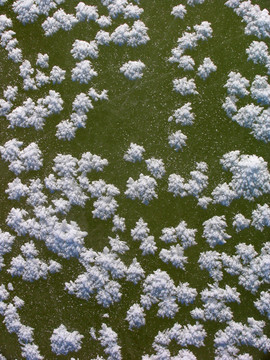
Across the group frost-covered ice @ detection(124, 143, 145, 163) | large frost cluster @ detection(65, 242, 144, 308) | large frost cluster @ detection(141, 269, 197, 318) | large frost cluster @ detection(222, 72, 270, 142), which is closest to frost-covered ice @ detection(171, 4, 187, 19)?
large frost cluster @ detection(222, 72, 270, 142)

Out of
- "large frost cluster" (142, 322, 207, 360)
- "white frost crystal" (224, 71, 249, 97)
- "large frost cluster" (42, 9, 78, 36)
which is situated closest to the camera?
"large frost cluster" (142, 322, 207, 360)

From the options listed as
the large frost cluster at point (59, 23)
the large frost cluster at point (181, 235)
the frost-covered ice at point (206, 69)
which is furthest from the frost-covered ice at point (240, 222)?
the large frost cluster at point (59, 23)

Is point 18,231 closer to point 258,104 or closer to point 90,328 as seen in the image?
point 90,328

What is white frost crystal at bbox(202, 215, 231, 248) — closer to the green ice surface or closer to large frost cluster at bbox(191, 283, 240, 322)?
the green ice surface

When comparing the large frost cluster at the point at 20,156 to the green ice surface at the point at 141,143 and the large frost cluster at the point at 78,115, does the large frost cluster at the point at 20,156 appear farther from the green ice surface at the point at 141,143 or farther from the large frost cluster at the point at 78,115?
the large frost cluster at the point at 78,115

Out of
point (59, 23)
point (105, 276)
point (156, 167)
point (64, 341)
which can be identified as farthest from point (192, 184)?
point (59, 23)

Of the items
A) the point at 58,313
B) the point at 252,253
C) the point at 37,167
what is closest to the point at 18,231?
the point at 37,167
